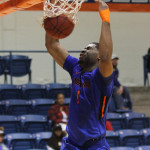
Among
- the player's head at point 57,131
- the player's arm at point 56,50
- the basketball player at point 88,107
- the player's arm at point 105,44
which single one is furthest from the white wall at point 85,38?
the player's arm at point 105,44

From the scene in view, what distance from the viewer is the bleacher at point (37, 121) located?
25.9ft

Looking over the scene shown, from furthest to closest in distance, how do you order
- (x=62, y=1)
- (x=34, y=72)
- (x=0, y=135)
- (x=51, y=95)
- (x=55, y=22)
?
(x=34, y=72)
(x=51, y=95)
(x=0, y=135)
(x=62, y=1)
(x=55, y=22)

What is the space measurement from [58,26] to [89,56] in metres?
0.35

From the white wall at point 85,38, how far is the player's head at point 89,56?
913 centimetres

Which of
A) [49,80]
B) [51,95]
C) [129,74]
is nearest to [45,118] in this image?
[51,95]

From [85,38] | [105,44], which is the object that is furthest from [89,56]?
[85,38]

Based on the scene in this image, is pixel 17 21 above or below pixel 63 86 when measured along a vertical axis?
above

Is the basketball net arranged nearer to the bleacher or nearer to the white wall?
the bleacher

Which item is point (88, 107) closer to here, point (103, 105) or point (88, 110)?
point (88, 110)

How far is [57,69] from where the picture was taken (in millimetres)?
12930

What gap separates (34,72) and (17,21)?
1545 mm

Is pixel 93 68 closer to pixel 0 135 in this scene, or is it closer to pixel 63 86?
pixel 0 135

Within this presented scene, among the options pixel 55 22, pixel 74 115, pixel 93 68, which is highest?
pixel 55 22

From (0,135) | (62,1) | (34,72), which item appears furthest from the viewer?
(34,72)
